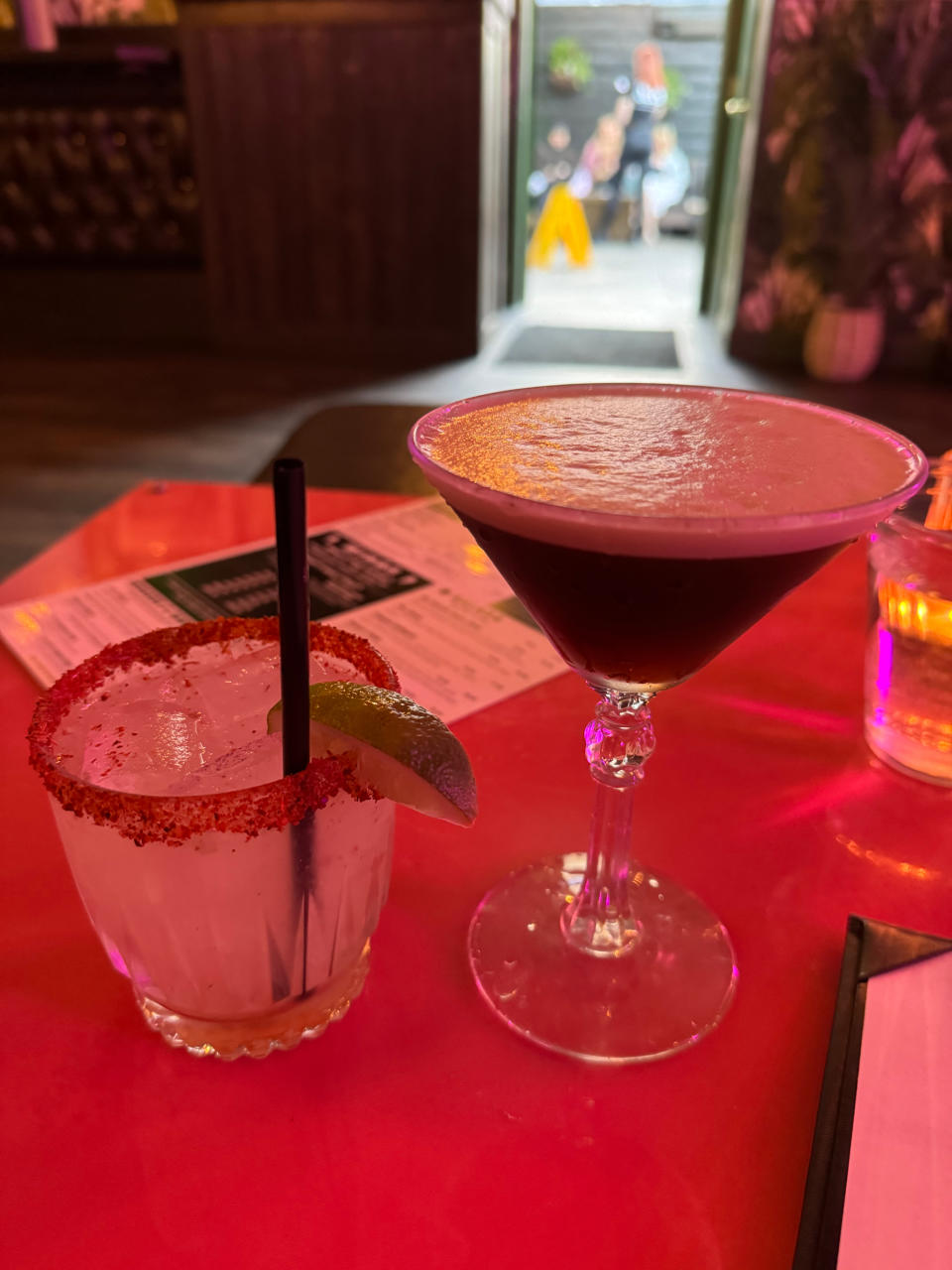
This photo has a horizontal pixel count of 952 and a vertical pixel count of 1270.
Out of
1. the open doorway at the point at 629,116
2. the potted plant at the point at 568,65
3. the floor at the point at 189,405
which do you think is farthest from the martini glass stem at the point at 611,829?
the potted plant at the point at 568,65

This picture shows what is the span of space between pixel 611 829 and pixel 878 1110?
0.63 ft

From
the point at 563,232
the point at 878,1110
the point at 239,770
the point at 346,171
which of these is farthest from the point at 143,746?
the point at 563,232

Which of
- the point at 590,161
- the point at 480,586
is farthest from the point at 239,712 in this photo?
the point at 590,161

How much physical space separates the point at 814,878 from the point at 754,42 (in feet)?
18.2

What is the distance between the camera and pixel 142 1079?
45 centimetres

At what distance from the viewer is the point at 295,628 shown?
385 millimetres

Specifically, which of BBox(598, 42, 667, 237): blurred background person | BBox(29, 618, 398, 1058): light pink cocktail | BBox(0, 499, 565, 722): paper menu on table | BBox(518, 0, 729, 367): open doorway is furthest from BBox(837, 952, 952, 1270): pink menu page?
BBox(598, 42, 667, 237): blurred background person

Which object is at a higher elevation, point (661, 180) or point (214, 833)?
point (214, 833)

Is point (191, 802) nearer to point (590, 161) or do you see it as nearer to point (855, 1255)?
point (855, 1255)

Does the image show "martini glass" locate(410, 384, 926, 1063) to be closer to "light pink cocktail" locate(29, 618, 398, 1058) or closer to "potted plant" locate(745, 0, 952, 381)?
"light pink cocktail" locate(29, 618, 398, 1058)

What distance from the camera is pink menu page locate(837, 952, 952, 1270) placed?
14.5 inches

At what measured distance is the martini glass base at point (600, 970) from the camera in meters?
0.49

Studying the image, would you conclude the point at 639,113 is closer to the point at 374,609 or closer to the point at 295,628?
the point at 374,609

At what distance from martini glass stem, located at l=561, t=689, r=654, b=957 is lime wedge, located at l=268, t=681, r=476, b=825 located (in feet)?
0.45
